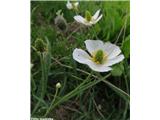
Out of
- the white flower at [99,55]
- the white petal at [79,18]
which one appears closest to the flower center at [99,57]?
the white flower at [99,55]

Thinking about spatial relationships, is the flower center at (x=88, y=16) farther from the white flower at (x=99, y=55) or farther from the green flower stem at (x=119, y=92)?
the green flower stem at (x=119, y=92)

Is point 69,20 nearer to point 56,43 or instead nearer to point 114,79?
point 56,43

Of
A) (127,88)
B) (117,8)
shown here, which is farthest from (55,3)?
(127,88)

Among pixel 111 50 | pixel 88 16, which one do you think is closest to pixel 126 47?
pixel 111 50

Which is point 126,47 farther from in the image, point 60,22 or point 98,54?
point 60,22

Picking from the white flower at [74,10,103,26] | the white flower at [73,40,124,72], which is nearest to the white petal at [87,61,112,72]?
the white flower at [73,40,124,72]

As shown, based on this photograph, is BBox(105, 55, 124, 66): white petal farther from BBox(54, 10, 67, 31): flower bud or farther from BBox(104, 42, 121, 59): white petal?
BBox(54, 10, 67, 31): flower bud
